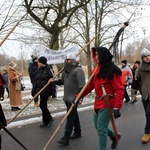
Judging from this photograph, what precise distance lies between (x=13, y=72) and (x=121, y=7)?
7.57 meters

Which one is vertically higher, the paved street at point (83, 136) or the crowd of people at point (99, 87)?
the crowd of people at point (99, 87)

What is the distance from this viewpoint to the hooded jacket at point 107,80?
3.87 m

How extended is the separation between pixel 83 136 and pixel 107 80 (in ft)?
6.92

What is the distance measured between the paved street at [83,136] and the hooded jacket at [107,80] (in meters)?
1.26

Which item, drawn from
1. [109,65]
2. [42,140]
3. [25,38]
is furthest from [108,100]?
[25,38]

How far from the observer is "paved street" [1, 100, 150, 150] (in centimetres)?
498

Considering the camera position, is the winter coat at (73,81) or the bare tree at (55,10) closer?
the winter coat at (73,81)

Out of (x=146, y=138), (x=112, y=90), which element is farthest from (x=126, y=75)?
(x=112, y=90)

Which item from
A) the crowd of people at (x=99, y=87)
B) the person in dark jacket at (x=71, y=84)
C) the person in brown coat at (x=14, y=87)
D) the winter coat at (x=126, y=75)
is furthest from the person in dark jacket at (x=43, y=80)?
the winter coat at (x=126, y=75)

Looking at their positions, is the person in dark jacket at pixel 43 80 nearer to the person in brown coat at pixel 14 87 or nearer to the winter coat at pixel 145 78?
the winter coat at pixel 145 78

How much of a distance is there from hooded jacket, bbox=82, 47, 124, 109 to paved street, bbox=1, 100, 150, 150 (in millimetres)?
1257

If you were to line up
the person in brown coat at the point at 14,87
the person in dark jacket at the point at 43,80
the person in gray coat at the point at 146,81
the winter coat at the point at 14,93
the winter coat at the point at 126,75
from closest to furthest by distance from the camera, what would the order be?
the person in gray coat at the point at 146,81 < the person in dark jacket at the point at 43,80 < the person in brown coat at the point at 14,87 < the winter coat at the point at 14,93 < the winter coat at the point at 126,75

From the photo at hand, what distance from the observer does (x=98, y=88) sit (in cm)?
404

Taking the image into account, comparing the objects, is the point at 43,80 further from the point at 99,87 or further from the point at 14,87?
the point at 14,87
